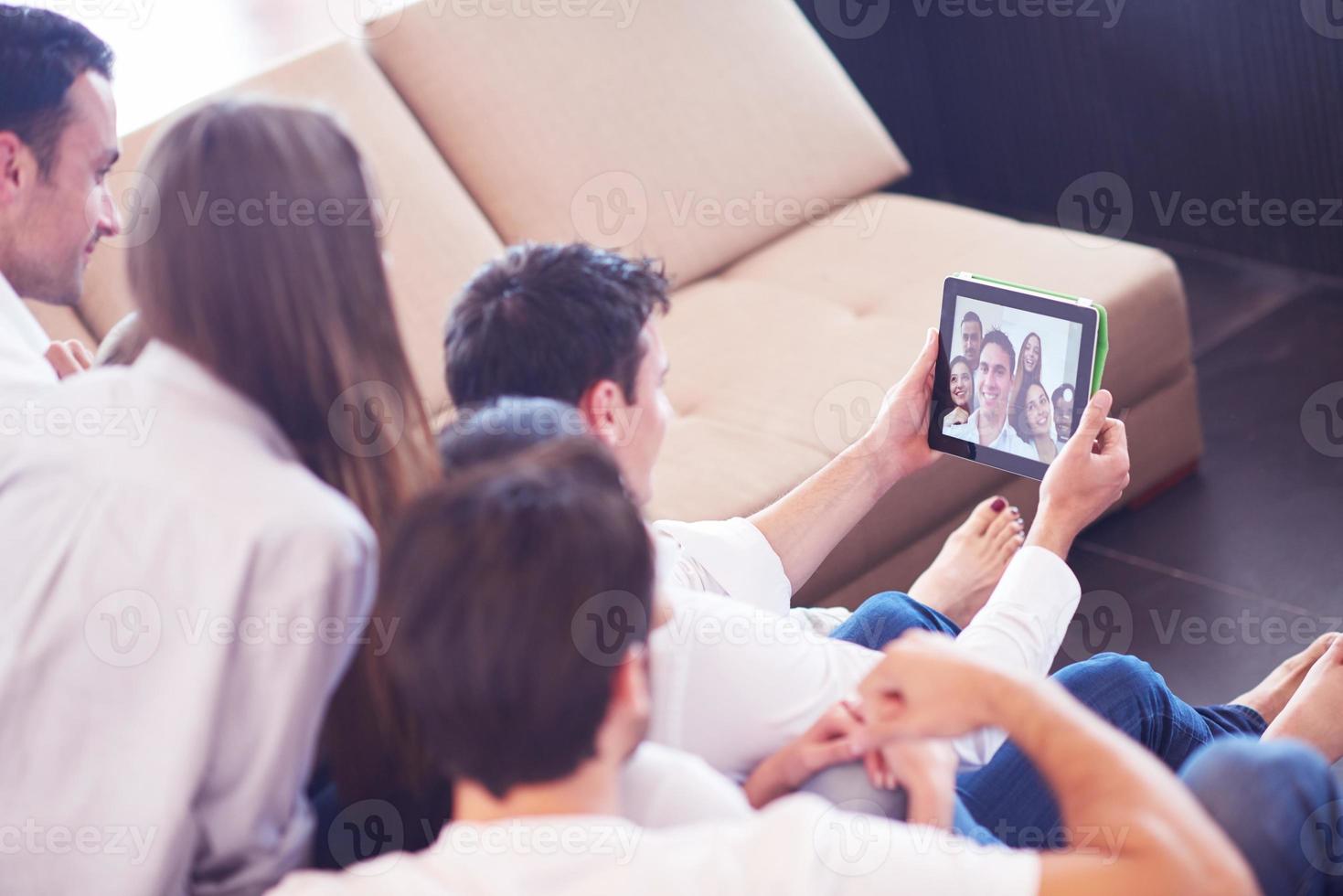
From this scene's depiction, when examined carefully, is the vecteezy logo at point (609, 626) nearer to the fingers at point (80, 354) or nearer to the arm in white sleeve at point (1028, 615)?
the arm in white sleeve at point (1028, 615)

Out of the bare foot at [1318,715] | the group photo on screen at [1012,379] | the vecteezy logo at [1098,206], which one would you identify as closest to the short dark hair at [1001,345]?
Answer: the group photo on screen at [1012,379]

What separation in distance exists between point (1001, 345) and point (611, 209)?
3.25ft

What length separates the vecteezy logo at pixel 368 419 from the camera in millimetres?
981

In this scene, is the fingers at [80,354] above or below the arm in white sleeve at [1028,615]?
Answer: above

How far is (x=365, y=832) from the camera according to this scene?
1.07 meters

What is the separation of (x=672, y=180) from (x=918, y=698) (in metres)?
1.55

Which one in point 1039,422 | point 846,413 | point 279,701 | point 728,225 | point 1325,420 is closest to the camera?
point 279,701

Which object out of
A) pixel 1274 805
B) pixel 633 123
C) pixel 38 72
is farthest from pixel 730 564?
pixel 633 123

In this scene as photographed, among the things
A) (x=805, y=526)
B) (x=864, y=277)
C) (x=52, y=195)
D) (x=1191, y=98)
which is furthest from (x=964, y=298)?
(x=1191, y=98)

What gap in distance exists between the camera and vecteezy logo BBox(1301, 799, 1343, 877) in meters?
1.04

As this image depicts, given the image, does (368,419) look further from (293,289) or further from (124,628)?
(124,628)

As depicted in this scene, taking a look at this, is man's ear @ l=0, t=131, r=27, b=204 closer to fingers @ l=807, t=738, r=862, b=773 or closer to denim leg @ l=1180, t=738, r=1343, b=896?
fingers @ l=807, t=738, r=862, b=773

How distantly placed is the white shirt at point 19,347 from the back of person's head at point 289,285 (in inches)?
16.8

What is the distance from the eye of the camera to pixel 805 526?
157 cm
